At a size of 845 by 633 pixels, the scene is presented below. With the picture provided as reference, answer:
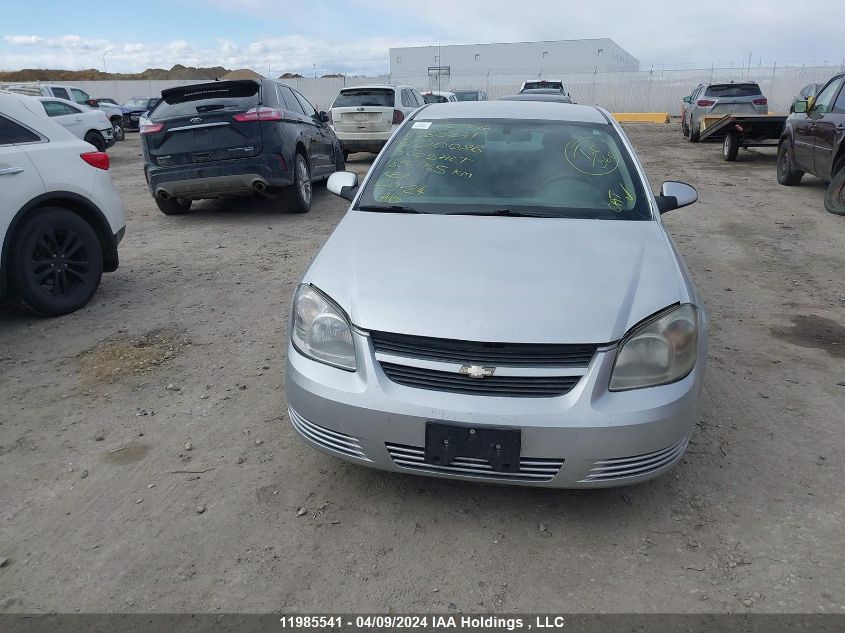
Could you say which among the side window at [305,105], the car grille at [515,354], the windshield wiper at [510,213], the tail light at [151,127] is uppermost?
the side window at [305,105]

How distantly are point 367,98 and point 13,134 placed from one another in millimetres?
9901

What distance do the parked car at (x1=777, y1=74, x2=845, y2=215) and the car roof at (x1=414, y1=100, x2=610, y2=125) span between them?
608 cm

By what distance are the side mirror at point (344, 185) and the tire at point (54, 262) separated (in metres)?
2.28

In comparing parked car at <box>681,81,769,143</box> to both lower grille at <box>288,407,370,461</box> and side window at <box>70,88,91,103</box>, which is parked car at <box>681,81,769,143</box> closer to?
lower grille at <box>288,407,370,461</box>

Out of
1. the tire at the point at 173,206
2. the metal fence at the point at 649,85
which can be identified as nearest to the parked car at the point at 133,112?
the metal fence at the point at 649,85

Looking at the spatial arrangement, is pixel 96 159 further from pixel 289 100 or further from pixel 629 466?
pixel 629 466

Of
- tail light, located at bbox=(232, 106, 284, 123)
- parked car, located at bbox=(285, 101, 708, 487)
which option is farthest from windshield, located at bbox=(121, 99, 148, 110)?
parked car, located at bbox=(285, 101, 708, 487)

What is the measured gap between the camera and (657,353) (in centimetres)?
255

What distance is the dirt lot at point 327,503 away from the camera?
2.36m

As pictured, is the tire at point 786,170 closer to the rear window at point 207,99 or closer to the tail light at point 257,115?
the tail light at point 257,115

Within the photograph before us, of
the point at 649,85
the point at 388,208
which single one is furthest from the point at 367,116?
the point at 649,85

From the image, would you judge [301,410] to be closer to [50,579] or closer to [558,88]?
[50,579]
